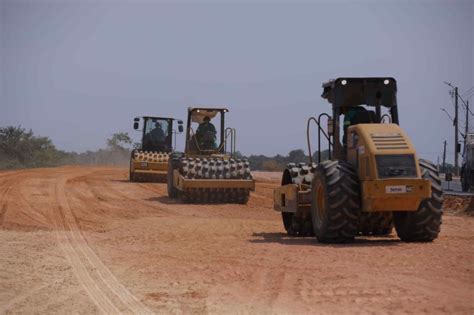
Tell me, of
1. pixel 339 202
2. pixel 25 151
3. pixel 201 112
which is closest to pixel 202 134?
pixel 201 112

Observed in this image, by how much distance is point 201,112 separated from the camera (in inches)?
861

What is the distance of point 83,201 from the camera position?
64.5ft

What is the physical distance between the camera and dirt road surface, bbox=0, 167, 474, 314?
635 cm

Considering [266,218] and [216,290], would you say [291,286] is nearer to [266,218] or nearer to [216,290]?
[216,290]

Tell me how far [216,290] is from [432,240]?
4.64 meters

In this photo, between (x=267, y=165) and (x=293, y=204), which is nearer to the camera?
(x=293, y=204)

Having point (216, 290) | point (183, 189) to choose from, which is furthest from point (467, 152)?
point (216, 290)

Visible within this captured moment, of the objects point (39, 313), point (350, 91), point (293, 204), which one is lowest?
point (39, 313)

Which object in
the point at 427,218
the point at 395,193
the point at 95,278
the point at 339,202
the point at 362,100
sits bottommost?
the point at 95,278

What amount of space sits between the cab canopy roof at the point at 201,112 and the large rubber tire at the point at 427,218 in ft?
39.8

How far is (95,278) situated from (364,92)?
5.79 meters

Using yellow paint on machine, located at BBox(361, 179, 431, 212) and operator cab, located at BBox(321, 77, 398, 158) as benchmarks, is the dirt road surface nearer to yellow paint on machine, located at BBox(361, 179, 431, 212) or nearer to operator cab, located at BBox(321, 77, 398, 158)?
yellow paint on machine, located at BBox(361, 179, 431, 212)

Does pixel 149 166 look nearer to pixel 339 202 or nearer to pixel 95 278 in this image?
pixel 339 202

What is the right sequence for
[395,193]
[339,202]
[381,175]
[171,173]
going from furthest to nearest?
[171,173] → [339,202] → [381,175] → [395,193]
